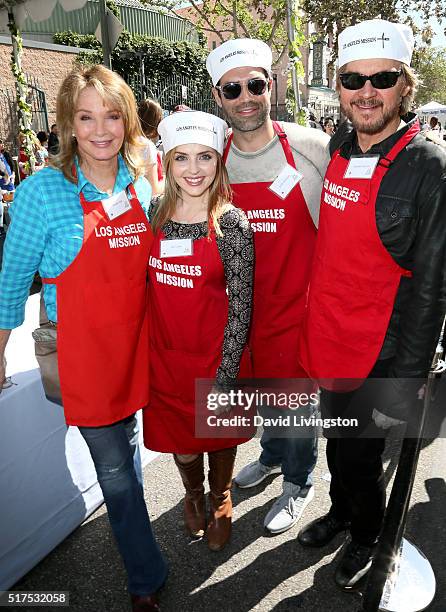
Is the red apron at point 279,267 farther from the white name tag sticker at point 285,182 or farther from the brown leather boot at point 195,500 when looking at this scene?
the brown leather boot at point 195,500

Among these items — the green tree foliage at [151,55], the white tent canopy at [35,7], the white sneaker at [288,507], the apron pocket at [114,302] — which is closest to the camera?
the apron pocket at [114,302]

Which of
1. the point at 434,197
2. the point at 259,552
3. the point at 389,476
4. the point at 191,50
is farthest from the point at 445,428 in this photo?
the point at 191,50

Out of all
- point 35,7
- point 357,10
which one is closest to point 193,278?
point 35,7

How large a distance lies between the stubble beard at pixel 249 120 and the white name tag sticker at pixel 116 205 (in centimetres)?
68

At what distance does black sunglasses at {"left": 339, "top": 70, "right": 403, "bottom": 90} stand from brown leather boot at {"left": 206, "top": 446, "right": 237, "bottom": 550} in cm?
158

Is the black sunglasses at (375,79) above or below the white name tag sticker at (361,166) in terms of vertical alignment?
above

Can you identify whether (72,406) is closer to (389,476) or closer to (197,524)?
(197,524)

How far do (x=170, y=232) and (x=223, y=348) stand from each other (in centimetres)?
50

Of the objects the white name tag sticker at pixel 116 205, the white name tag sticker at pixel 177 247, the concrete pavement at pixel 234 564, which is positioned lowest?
the concrete pavement at pixel 234 564

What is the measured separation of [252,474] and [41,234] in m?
1.80

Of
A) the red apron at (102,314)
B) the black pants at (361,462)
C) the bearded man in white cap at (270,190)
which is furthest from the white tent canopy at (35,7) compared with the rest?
the black pants at (361,462)

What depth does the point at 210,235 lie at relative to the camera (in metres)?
1.98

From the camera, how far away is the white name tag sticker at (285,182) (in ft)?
7.52

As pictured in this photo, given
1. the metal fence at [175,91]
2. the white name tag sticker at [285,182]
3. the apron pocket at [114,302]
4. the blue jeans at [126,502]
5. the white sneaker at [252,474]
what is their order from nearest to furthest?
1. the apron pocket at [114,302]
2. the blue jeans at [126,502]
3. the white name tag sticker at [285,182]
4. the white sneaker at [252,474]
5. the metal fence at [175,91]
